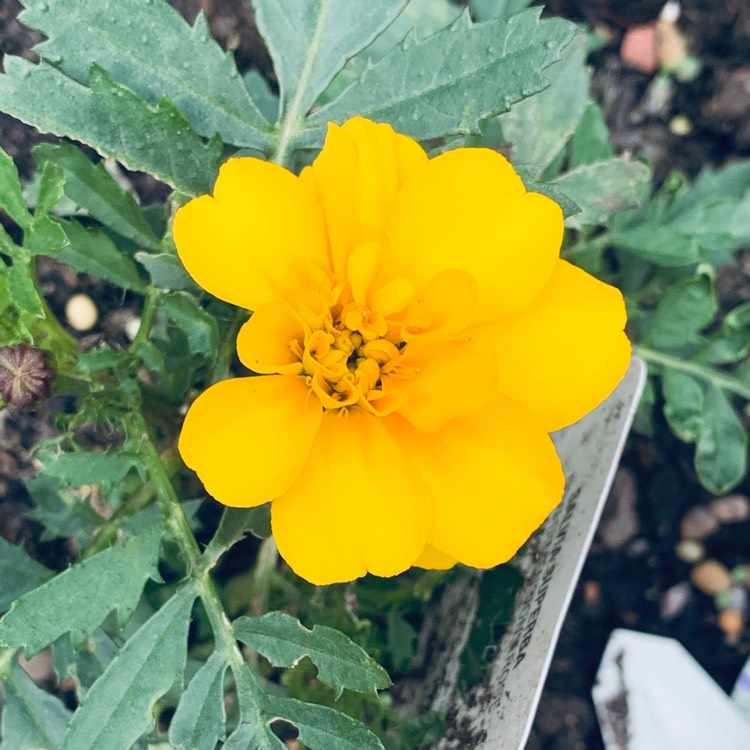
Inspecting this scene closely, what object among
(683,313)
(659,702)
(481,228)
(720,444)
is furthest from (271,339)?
(659,702)

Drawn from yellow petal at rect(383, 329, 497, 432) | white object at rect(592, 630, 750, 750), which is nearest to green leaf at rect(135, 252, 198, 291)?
yellow petal at rect(383, 329, 497, 432)

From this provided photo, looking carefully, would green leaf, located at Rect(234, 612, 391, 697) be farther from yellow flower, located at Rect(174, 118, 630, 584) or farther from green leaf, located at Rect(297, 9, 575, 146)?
green leaf, located at Rect(297, 9, 575, 146)

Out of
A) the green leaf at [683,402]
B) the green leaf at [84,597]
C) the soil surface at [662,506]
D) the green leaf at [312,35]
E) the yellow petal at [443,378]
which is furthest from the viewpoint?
the soil surface at [662,506]

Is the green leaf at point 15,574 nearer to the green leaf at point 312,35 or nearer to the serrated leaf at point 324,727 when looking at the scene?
the serrated leaf at point 324,727

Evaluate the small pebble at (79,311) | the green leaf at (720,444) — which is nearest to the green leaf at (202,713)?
the small pebble at (79,311)

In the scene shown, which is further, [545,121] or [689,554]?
[689,554]

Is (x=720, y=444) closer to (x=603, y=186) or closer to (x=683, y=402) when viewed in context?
(x=683, y=402)
